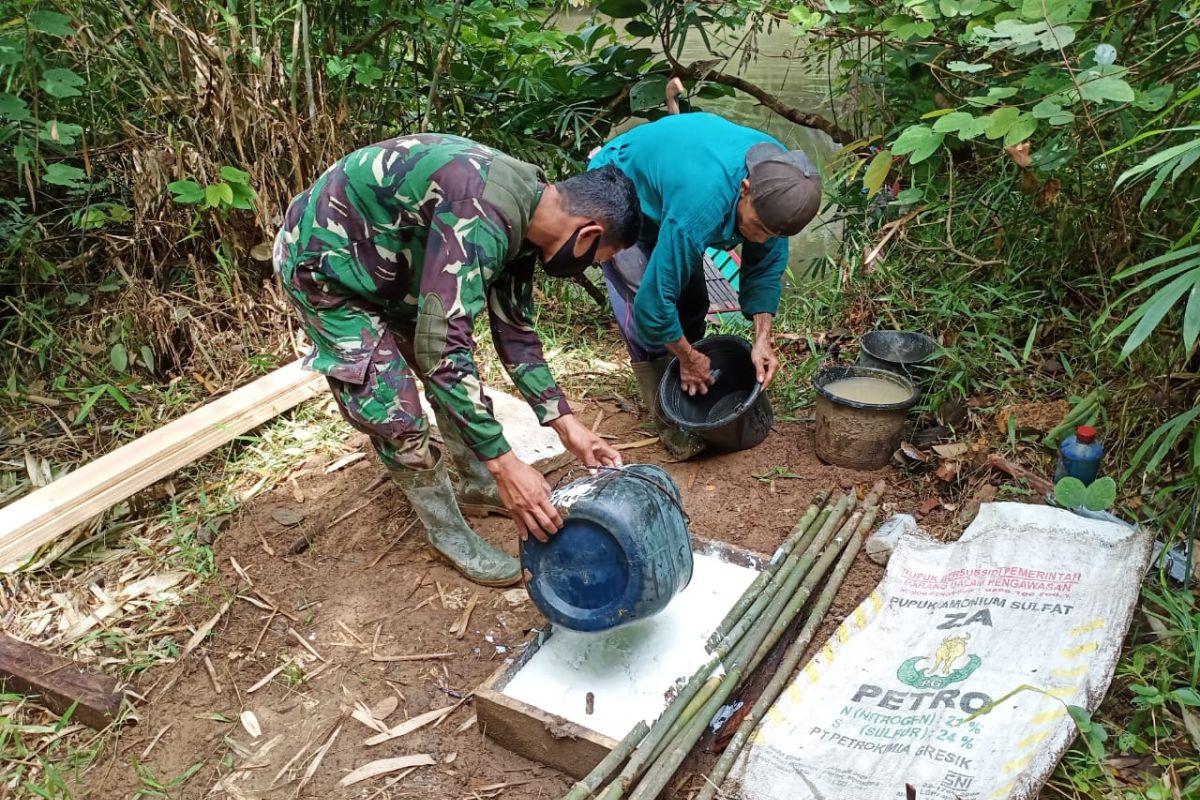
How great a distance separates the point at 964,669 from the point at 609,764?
108 centimetres

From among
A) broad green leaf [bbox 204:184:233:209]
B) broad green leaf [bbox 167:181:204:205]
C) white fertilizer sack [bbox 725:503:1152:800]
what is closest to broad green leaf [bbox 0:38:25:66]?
broad green leaf [bbox 167:181:204:205]

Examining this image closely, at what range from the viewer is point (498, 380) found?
4.79 metres

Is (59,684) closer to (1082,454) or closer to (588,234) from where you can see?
(588,234)

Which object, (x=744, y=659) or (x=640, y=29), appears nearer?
(x=744, y=659)

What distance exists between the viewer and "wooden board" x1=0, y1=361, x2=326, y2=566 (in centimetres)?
339

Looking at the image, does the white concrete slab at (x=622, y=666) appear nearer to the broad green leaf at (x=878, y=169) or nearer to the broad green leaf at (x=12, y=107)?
the broad green leaf at (x=878, y=169)

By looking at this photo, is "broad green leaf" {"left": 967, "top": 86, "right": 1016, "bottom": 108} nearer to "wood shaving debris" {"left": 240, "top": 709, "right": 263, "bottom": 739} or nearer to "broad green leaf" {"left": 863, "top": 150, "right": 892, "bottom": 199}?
"broad green leaf" {"left": 863, "top": 150, "right": 892, "bottom": 199}

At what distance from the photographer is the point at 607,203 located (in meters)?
2.57

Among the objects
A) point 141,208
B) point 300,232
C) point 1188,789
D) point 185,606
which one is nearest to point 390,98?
point 141,208

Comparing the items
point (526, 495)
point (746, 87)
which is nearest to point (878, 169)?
point (746, 87)

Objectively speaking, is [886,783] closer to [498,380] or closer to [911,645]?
[911,645]

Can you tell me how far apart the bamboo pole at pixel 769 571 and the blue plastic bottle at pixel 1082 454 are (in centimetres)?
87

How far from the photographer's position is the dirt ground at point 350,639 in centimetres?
272

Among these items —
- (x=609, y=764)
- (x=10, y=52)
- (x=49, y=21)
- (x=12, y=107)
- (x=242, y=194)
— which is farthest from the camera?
(x=242, y=194)
